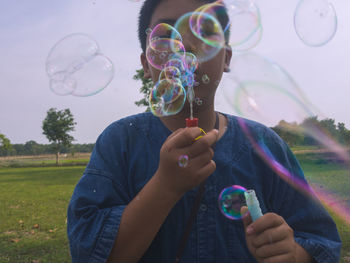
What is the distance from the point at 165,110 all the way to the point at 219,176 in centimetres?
48

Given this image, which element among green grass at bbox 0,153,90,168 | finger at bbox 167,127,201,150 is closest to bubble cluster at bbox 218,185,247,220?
finger at bbox 167,127,201,150

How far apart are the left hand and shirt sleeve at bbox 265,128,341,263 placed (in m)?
0.19

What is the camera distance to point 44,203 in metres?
8.97

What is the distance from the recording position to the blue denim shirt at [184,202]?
4.06 ft

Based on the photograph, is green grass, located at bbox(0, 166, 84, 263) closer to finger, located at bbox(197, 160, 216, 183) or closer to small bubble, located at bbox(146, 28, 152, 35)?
small bubble, located at bbox(146, 28, 152, 35)

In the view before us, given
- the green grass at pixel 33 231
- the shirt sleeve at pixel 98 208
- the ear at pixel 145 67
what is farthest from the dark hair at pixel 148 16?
the green grass at pixel 33 231

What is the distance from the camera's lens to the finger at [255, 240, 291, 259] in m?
1.14

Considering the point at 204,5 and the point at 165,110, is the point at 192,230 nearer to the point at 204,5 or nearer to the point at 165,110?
the point at 165,110

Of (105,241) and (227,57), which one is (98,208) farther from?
(227,57)

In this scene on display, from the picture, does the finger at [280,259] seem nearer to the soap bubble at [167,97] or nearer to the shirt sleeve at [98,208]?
the shirt sleeve at [98,208]

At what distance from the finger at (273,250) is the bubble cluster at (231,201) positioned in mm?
242

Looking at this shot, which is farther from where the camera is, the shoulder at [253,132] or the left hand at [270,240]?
the shoulder at [253,132]

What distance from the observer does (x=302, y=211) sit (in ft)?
4.70

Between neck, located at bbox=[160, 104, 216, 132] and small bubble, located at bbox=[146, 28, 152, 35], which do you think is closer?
neck, located at bbox=[160, 104, 216, 132]
